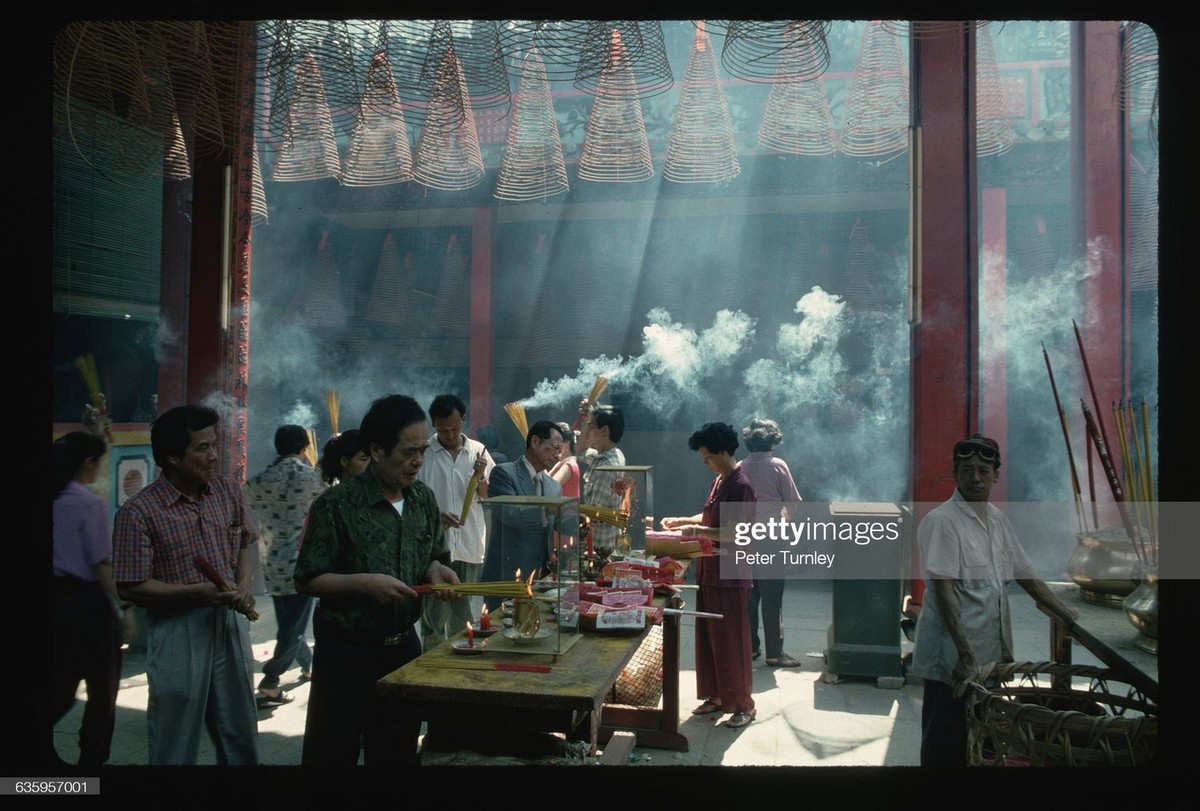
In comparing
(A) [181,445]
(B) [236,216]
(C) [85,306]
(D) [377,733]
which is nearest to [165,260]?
(C) [85,306]

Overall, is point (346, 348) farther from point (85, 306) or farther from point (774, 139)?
point (774, 139)

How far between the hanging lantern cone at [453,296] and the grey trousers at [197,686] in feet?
18.3

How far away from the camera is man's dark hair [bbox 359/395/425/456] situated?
2.69 meters

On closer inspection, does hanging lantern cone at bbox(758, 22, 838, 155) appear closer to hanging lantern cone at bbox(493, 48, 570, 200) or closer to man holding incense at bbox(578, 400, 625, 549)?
hanging lantern cone at bbox(493, 48, 570, 200)

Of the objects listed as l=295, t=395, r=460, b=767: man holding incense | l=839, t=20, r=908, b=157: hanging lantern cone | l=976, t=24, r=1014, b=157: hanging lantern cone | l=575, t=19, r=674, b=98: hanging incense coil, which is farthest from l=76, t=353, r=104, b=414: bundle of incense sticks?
l=976, t=24, r=1014, b=157: hanging lantern cone

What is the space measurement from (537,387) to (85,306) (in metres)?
4.45

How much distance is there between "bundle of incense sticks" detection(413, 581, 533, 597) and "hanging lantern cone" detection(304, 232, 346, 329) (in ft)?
20.4

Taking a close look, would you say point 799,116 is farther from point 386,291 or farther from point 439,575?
point 386,291

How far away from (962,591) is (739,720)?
1641 mm

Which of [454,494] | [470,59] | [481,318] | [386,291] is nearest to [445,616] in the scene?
[454,494]

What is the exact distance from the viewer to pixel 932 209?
176 inches

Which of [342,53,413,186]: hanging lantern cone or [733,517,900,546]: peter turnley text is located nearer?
[733,517,900,546]: peter turnley text

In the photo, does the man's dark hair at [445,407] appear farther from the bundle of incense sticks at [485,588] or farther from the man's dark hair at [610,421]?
the bundle of incense sticks at [485,588]

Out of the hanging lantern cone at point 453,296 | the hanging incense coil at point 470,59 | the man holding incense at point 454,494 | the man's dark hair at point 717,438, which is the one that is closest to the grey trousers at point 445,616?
the man holding incense at point 454,494
